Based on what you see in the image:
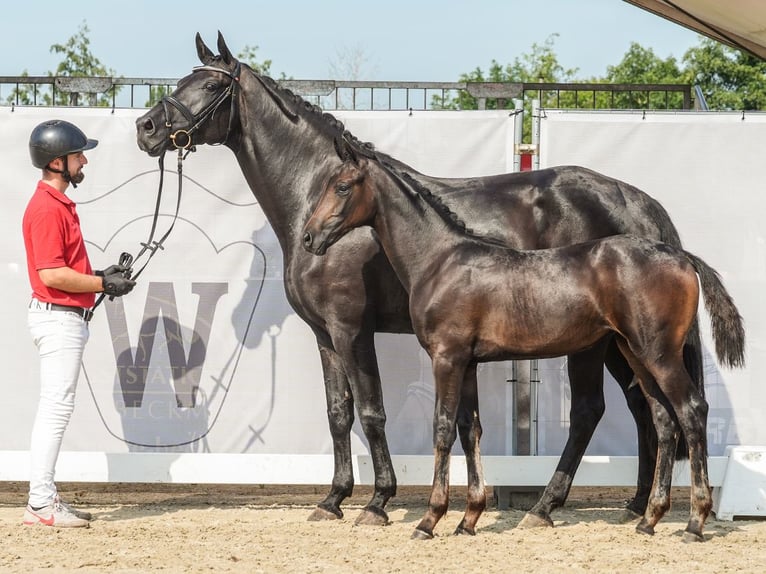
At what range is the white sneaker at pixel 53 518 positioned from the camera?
596cm

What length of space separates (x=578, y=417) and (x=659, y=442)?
66 centimetres

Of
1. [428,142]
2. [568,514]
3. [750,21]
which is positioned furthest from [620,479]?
[750,21]

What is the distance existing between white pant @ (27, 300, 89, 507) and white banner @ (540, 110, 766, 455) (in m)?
3.14

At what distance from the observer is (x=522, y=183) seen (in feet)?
21.2

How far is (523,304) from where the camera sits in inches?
222

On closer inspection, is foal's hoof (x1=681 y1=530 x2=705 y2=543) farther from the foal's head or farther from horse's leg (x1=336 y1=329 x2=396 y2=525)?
the foal's head

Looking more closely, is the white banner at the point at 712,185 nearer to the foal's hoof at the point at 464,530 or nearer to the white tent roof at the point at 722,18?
the white tent roof at the point at 722,18

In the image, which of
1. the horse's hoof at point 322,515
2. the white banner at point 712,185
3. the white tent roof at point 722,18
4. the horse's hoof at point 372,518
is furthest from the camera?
the white tent roof at point 722,18

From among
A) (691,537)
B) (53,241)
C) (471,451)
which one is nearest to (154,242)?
(53,241)

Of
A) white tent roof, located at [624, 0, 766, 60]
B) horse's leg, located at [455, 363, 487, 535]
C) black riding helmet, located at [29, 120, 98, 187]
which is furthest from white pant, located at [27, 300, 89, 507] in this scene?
white tent roof, located at [624, 0, 766, 60]

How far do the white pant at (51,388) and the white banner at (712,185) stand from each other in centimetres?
314

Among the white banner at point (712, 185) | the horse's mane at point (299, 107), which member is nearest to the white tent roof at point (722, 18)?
the white banner at point (712, 185)

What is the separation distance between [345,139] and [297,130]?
79 cm

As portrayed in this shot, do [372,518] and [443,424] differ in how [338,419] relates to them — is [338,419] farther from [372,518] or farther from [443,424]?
[443,424]
